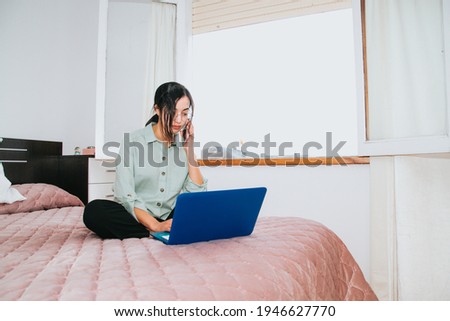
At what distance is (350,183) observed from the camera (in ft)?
6.72

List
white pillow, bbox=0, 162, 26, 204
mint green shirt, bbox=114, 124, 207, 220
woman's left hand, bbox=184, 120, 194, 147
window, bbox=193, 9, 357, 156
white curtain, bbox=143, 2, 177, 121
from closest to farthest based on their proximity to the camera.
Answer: mint green shirt, bbox=114, 124, 207, 220
woman's left hand, bbox=184, 120, 194, 147
white pillow, bbox=0, 162, 26, 204
window, bbox=193, 9, 357, 156
white curtain, bbox=143, 2, 177, 121

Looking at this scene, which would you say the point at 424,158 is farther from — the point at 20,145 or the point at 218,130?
the point at 20,145

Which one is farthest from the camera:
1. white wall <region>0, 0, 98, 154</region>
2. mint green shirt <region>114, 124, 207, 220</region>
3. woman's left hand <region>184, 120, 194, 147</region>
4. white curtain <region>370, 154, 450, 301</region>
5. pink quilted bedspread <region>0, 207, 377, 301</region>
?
white wall <region>0, 0, 98, 154</region>

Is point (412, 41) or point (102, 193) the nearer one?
point (412, 41)

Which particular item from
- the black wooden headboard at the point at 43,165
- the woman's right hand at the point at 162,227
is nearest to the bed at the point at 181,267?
the woman's right hand at the point at 162,227

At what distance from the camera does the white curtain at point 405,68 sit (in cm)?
169

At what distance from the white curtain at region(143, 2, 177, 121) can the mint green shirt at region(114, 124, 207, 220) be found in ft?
4.96

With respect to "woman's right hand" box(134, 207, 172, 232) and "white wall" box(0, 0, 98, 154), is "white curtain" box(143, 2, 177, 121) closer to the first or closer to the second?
"white wall" box(0, 0, 98, 154)

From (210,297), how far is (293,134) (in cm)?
199

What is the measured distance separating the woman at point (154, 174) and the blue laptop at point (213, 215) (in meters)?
0.18

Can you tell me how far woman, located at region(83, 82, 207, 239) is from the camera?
1175mm

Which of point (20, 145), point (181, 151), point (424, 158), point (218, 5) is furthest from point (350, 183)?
point (20, 145)

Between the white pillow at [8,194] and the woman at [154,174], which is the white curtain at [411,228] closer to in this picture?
the woman at [154,174]

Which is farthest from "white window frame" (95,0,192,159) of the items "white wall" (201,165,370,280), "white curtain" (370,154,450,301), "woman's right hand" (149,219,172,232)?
"white curtain" (370,154,450,301)
